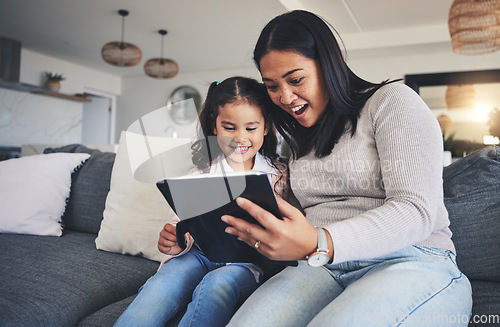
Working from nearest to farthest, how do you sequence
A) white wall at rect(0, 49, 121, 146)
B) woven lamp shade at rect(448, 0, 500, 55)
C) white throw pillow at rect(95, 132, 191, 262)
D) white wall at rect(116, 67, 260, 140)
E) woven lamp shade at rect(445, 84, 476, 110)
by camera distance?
white throw pillow at rect(95, 132, 191, 262), woven lamp shade at rect(448, 0, 500, 55), woven lamp shade at rect(445, 84, 476, 110), white wall at rect(0, 49, 121, 146), white wall at rect(116, 67, 260, 140)

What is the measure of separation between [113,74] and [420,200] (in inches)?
307

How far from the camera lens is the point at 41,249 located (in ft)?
4.77

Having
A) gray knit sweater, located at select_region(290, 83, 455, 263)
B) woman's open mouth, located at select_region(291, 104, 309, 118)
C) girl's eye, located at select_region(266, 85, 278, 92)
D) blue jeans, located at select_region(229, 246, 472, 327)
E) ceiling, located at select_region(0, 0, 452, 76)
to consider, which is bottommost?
blue jeans, located at select_region(229, 246, 472, 327)

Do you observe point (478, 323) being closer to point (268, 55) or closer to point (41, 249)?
point (268, 55)

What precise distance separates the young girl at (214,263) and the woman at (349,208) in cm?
12

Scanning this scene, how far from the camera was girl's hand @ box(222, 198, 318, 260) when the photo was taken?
0.72 metres

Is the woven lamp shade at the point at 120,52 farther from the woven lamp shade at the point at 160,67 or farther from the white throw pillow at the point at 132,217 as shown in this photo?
the white throw pillow at the point at 132,217

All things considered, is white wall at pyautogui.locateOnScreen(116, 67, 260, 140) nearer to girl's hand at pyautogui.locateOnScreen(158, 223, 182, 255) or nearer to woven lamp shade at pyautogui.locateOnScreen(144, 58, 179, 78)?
woven lamp shade at pyautogui.locateOnScreen(144, 58, 179, 78)

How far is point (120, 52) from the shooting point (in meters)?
4.30

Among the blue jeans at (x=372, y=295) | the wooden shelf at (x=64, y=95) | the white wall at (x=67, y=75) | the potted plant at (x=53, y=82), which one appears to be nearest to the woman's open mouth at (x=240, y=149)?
the blue jeans at (x=372, y=295)

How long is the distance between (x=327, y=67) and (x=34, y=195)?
53.9 inches

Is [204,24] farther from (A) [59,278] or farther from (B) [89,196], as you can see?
(A) [59,278]

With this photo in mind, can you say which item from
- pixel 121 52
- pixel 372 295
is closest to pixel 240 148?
pixel 372 295

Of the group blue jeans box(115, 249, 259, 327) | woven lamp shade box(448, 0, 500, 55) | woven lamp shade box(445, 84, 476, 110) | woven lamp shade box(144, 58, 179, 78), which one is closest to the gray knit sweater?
blue jeans box(115, 249, 259, 327)
